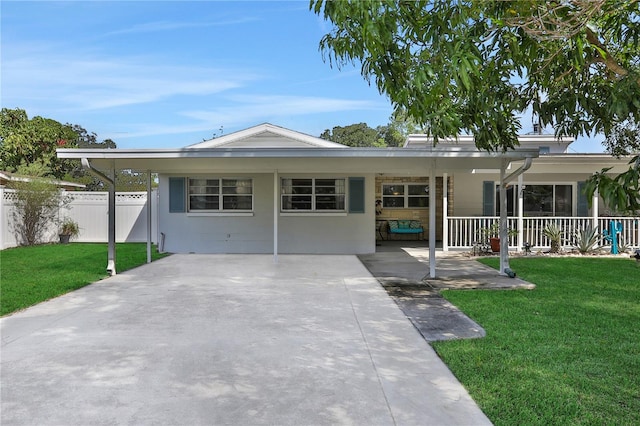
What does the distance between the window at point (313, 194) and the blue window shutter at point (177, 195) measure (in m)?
3.04

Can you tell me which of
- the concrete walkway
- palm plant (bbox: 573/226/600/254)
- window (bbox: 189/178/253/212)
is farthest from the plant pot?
window (bbox: 189/178/253/212)

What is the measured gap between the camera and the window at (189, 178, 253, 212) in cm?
1332

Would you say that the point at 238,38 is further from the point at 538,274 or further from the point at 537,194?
the point at 537,194

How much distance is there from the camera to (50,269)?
965 cm

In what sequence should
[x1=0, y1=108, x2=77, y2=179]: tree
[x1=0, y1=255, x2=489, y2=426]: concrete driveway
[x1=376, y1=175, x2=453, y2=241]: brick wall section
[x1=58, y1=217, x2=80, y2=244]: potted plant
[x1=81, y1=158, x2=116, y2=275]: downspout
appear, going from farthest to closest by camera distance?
1. [x1=0, y1=108, x2=77, y2=179]: tree
2. [x1=376, y1=175, x2=453, y2=241]: brick wall section
3. [x1=58, y1=217, x2=80, y2=244]: potted plant
4. [x1=81, y1=158, x2=116, y2=275]: downspout
5. [x1=0, y1=255, x2=489, y2=426]: concrete driveway

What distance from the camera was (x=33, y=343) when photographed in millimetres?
4668

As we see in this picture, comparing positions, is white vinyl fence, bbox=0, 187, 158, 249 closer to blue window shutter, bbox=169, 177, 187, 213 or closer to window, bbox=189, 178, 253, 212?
blue window shutter, bbox=169, 177, 187, 213

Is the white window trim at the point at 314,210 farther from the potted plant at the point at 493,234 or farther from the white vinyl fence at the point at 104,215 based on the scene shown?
the white vinyl fence at the point at 104,215

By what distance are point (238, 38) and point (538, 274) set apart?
9.29 meters

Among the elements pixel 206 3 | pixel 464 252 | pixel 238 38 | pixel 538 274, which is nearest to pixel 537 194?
pixel 464 252

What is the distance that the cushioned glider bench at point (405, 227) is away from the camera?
16038 mm

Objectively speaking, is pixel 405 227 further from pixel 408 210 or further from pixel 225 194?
pixel 225 194

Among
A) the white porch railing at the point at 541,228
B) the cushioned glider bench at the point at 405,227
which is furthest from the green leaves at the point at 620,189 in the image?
the cushioned glider bench at the point at 405,227

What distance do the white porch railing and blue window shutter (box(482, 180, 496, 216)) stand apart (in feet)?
1.67
